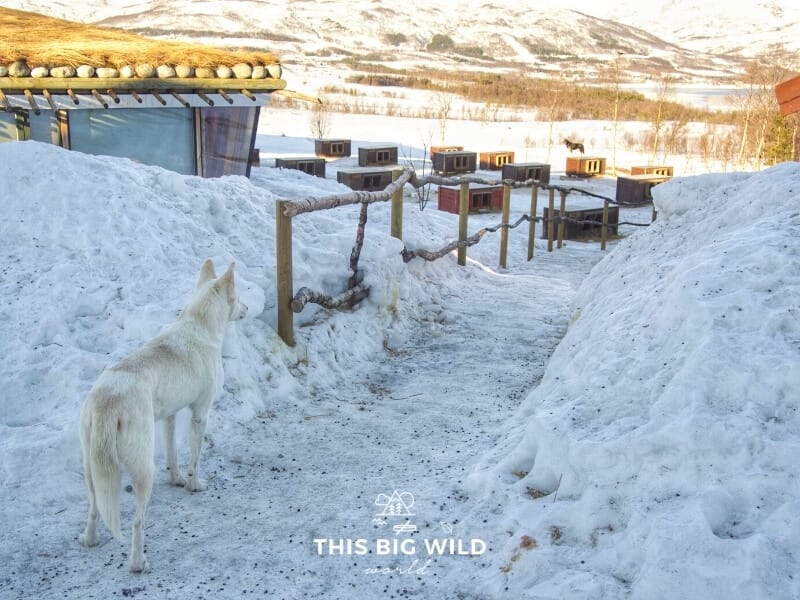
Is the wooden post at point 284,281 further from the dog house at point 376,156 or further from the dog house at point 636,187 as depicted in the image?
the dog house at point 376,156

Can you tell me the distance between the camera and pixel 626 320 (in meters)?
5.02

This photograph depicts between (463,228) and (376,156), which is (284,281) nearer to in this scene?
(463,228)

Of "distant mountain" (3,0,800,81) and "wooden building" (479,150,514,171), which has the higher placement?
"distant mountain" (3,0,800,81)

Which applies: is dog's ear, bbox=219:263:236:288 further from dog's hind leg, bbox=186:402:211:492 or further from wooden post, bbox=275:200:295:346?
wooden post, bbox=275:200:295:346

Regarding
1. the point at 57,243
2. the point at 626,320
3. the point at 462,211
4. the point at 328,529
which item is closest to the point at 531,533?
the point at 328,529

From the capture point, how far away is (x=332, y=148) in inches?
1348

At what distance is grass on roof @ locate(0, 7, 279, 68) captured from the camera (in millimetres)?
10414

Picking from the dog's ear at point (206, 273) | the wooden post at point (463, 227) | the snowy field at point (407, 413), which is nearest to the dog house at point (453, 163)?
the wooden post at point (463, 227)

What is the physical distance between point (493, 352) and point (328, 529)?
363 cm

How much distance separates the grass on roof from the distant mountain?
119 meters

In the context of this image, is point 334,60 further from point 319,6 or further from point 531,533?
point 531,533

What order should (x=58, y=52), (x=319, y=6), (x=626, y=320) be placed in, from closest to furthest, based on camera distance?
1. (x=626, y=320)
2. (x=58, y=52)
3. (x=319, y=6)

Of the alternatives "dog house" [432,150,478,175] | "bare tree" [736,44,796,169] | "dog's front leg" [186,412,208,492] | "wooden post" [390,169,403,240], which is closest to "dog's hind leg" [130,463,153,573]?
"dog's front leg" [186,412,208,492]

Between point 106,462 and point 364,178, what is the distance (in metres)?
19.0
